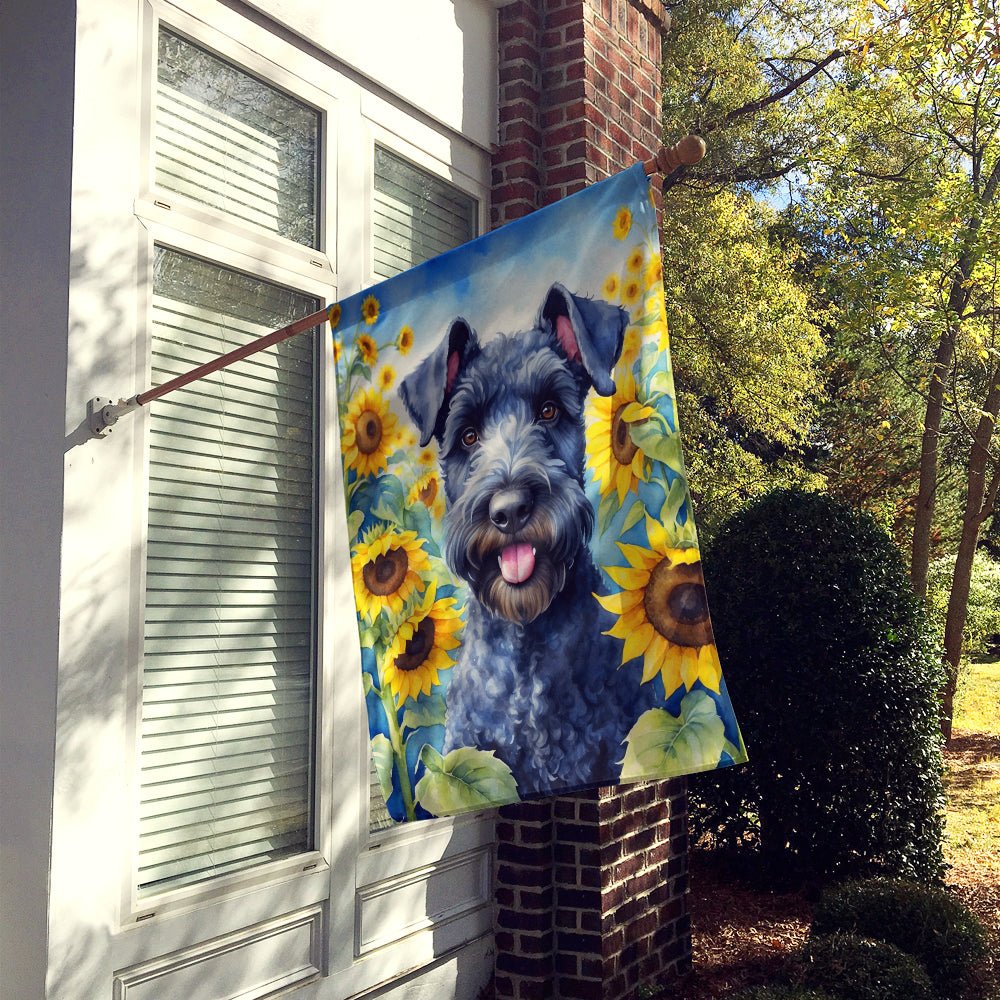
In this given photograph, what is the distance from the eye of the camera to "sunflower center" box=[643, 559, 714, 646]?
2129mm

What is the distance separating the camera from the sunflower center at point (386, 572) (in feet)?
8.36

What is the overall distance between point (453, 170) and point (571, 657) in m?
2.79

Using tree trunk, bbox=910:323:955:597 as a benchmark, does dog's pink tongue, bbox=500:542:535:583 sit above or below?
below

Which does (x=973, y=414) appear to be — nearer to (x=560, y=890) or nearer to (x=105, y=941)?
(x=560, y=890)

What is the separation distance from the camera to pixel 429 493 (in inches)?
99.8

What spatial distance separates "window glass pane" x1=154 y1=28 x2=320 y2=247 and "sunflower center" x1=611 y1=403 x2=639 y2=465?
1.75 m

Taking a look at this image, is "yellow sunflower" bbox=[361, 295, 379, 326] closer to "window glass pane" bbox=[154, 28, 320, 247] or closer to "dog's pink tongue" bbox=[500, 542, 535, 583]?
"dog's pink tongue" bbox=[500, 542, 535, 583]

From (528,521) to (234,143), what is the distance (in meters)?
1.89

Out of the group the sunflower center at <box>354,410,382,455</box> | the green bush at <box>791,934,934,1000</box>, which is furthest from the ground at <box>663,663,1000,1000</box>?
the sunflower center at <box>354,410,382,455</box>

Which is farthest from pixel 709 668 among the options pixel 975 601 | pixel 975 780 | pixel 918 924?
pixel 975 601

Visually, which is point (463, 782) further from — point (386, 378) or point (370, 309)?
point (370, 309)

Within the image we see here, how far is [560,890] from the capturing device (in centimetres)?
432

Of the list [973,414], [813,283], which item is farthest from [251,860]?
[813,283]

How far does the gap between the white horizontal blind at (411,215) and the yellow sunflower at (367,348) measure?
1400 mm
